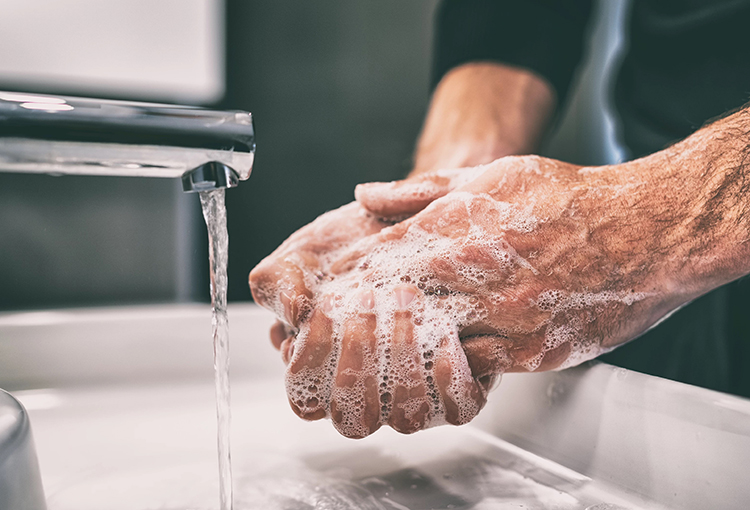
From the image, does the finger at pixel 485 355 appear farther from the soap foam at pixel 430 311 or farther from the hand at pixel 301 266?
the hand at pixel 301 266

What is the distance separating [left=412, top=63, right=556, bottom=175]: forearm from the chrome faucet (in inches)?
17.6

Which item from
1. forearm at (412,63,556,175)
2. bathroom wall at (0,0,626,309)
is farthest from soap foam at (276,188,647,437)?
bathroom wall at (0,0,626,309)

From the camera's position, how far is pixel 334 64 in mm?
1440

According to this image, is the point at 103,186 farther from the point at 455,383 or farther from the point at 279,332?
the point at 455,383

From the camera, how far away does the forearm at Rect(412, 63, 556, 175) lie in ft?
2.38

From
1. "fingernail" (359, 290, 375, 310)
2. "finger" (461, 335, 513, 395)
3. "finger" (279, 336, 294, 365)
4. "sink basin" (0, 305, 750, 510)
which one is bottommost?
"sink basin" (0, 305, 750, 510)

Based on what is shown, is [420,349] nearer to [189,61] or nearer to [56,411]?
[56,411]

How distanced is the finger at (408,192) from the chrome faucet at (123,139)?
12 cm

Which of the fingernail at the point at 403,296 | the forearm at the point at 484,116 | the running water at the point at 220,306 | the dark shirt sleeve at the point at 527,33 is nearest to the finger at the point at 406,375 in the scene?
the fingernail at the point at 403,296

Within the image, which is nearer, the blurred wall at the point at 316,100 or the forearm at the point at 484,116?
the forearm at the point at 484,116

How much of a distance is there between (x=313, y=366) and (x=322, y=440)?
0.13m

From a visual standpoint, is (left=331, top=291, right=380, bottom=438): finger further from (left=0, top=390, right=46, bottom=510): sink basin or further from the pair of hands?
(left=0, top=390, right=46, bottom=510): sink basin

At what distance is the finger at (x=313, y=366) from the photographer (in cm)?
33

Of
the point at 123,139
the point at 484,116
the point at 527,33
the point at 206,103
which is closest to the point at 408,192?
the point at 123,139
